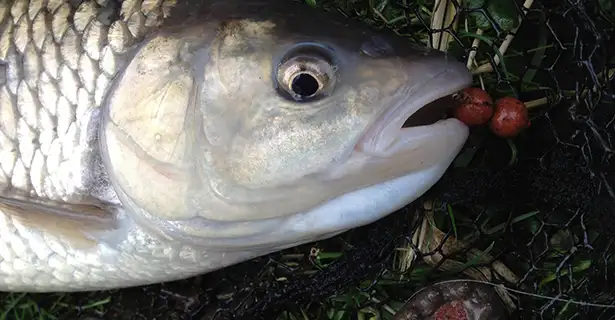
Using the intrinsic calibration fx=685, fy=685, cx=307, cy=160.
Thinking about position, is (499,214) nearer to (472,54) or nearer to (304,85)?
(472,54)

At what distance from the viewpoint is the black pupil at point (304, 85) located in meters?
1.40

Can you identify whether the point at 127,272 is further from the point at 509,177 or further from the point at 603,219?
the point at 603,219

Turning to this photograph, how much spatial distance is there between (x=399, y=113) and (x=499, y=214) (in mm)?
642

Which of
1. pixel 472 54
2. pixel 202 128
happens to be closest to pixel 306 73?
pixel 202 128

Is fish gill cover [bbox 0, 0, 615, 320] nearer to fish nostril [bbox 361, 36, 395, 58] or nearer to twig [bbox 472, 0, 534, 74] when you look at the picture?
twig [bbox 472, 0, 534, 74]

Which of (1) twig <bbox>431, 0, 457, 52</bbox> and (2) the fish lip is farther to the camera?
(1) twig <bbox>431, 0, 457, 52</bbox>

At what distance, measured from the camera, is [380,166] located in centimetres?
141

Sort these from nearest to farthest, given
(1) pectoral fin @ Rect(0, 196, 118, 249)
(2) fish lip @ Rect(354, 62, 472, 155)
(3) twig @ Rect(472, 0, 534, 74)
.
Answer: (2) fish lip @ Rect(354, 62, 472, 155)
(1) pectoral fin @ Rect(0, 196, 118, 249)
(3) twig @ Rect(472, 0, 534, 74)

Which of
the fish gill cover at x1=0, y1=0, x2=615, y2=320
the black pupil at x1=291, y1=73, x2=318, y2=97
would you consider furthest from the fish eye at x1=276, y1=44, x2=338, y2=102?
the fish gill cover at x1=0, y1=0, x2=615, y2=320

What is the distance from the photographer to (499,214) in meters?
1.87

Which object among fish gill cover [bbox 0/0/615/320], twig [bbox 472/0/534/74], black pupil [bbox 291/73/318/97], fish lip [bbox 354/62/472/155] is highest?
black pupil [bbox 291/73/318/97]

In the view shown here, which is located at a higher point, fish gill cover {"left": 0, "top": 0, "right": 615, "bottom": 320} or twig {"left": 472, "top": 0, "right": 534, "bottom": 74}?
twig {"left": 472, "top": 0, "right": 534, "bottom": 74}

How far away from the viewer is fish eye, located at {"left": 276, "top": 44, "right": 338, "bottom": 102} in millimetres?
1399

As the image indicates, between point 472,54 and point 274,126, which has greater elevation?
point 274,126
